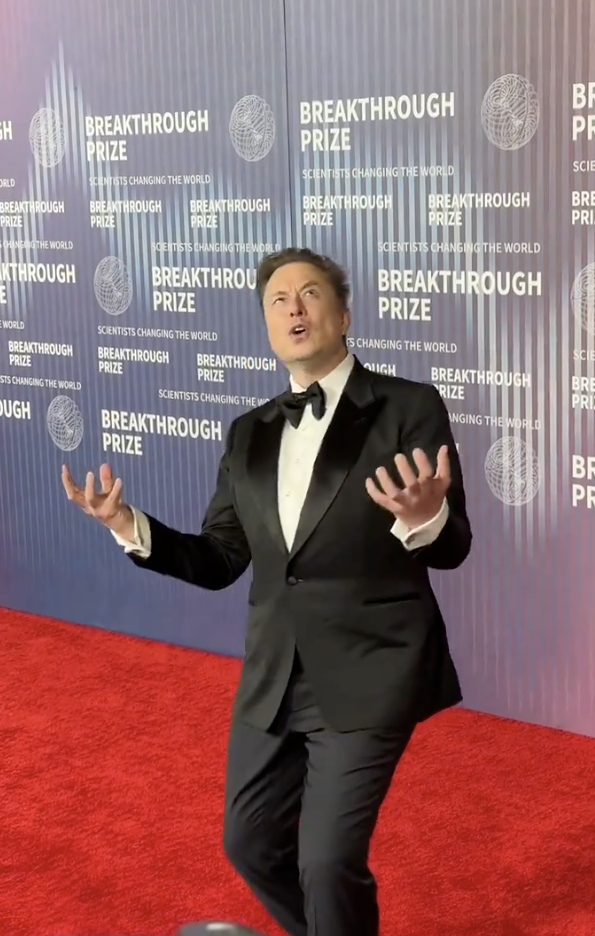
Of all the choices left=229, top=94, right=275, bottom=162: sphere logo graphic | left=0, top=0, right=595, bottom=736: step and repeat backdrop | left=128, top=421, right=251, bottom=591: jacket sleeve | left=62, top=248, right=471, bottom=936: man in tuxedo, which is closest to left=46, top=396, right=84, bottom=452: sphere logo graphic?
left=0, top=0, right=595, bottom=736: step and repeat backdrop

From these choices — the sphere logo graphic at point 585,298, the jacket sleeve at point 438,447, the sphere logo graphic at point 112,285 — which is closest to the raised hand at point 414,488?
the jacket sleeve at point 438,447

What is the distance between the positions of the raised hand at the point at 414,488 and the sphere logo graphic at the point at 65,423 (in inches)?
126

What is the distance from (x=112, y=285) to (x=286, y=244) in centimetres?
84

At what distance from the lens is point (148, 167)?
185 inches

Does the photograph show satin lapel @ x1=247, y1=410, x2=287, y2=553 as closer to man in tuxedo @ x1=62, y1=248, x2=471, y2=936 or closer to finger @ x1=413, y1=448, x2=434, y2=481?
man in tuxedo @ x1=62, y1=248, x2=471, y2=936

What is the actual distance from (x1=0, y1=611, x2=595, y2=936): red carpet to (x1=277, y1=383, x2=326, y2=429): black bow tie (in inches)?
48.4

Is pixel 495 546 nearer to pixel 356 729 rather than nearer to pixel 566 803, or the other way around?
pixel 566 803

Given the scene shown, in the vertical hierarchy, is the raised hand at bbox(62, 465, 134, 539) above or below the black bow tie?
below

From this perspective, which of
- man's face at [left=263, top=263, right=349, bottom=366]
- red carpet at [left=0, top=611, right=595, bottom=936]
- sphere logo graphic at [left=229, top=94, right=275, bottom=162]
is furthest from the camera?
sphere logo graphic at [left=229, top=94, right=275, bottom=162]

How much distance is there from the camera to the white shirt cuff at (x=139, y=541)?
2.40m

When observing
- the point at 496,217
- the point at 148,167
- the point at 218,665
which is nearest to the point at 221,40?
the point at 148,167

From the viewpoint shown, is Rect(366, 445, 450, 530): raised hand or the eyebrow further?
the eyebrow

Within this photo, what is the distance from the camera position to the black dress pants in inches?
87.2

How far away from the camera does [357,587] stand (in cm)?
231
